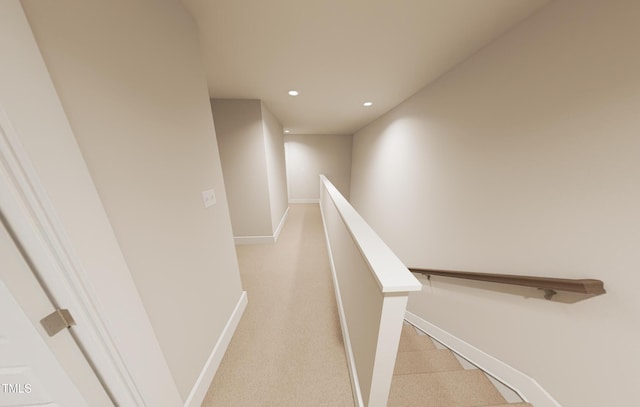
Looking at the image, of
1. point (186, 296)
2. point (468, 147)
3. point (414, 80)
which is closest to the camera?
point (186, 296)

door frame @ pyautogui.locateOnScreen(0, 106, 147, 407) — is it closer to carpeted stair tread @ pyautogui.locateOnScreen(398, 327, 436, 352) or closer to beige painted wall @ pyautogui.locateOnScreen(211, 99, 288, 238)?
carpeted stair tread @ pyautogui.locateOnScreen(398, 327, 436, 352)

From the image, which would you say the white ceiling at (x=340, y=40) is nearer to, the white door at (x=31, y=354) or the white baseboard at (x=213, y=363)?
the white door at (x=31, y=354)

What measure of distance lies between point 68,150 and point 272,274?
2.11 meters

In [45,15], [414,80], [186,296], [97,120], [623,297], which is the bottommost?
[186,296]

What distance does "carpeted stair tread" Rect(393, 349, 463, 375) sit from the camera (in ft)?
4.46

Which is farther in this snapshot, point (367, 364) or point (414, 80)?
point (414, 80)

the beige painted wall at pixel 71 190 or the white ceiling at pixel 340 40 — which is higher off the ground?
the white ceiling at pixel 340 40

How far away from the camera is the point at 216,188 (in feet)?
4.50

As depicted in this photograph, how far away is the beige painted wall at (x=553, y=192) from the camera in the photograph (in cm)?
80

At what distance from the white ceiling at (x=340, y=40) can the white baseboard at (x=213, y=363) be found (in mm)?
2156

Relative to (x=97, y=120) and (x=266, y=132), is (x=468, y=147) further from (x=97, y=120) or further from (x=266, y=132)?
(x=266, y=132)

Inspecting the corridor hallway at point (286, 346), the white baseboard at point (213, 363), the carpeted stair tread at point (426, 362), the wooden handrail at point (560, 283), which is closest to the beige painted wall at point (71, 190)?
the white baseboard at point (213, 363)

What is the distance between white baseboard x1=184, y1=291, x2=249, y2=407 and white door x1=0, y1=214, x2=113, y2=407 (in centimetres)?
50

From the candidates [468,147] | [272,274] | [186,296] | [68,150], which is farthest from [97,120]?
[468,147]
